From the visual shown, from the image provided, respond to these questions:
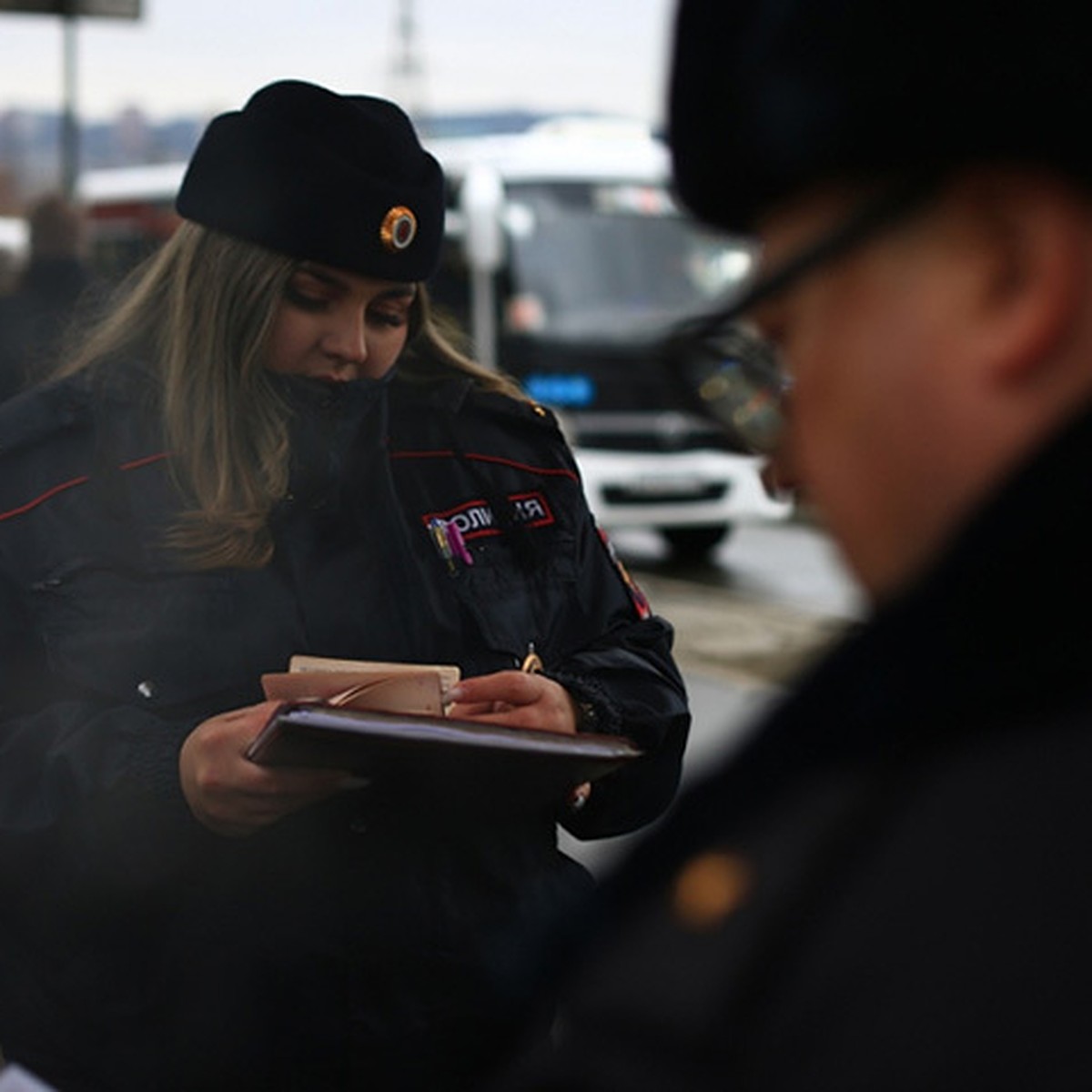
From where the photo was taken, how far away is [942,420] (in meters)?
0.81

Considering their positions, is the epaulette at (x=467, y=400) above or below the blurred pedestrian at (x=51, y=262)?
above

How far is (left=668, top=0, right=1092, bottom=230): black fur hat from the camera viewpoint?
0.79 m

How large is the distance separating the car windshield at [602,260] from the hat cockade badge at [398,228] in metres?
10.5

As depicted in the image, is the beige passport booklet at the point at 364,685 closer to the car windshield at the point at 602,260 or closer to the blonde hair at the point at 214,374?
the blonde hair at the point at 214,374

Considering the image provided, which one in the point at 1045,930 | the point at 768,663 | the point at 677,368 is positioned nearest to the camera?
the point at 1045,930

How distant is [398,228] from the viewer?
2197 millimetres

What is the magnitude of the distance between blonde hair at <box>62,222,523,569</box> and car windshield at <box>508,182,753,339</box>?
34.7 ft

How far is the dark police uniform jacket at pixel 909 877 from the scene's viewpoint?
714mm

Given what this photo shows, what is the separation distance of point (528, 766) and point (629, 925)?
1055 millimetres

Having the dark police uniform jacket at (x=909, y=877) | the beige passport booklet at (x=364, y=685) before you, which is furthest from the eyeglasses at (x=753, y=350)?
the beige passport booklet at (x=364, y=685)

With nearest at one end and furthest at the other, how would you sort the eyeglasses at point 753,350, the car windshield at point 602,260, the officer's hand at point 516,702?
the eyeglasses at point 753,350, the officer's hand at point 516,702, the car windshield at point 602,260

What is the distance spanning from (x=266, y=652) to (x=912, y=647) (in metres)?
1.34

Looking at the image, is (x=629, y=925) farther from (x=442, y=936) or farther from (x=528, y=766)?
(x=442, y=936)

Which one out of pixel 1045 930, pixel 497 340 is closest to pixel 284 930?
pixel 1045 930
